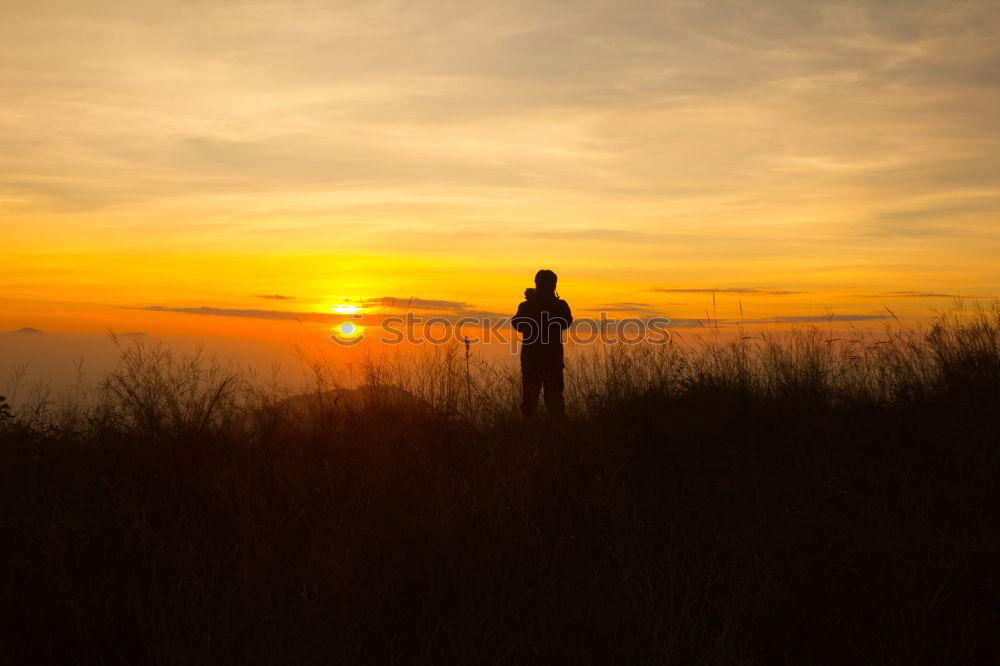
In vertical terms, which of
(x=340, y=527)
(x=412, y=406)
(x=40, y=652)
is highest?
(x=412, y=406)

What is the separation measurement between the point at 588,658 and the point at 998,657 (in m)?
2.22

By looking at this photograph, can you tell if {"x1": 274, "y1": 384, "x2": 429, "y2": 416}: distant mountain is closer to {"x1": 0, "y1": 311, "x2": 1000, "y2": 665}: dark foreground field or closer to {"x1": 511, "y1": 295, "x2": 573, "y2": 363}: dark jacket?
{"x1": 0, "y1": 311, "x2": 1000, "y2": 665}: dark foreground field

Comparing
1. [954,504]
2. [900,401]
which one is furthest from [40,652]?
[900,401]

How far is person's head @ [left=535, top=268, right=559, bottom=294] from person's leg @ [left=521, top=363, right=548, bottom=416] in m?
1.08

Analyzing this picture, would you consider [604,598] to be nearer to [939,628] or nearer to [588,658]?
[588,658]

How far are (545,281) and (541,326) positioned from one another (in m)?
0.67

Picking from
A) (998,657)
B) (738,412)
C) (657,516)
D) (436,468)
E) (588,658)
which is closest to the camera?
(588,658)

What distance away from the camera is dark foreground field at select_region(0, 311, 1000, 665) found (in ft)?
12.7

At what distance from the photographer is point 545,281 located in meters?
9.89

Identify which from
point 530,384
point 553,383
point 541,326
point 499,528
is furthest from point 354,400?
point 499,528

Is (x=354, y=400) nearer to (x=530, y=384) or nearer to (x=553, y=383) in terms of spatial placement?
(x=530, y=384)

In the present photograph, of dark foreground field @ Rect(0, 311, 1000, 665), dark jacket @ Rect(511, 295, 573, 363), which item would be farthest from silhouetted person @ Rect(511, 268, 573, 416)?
dark foreground field @ Rect(0, 311, 1000, 665)

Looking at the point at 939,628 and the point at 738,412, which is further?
the point at 738,412

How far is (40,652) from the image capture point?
3775mm
